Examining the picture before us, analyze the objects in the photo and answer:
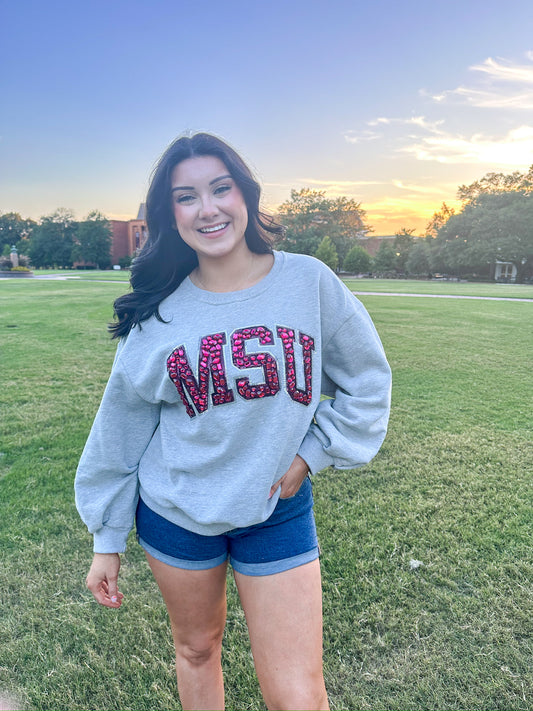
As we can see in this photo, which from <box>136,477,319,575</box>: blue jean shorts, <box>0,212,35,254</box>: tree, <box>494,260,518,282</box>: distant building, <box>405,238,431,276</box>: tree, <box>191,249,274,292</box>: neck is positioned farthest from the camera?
<box>0,212,35,254</box>: tree

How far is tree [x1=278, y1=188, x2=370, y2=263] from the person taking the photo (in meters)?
63.8

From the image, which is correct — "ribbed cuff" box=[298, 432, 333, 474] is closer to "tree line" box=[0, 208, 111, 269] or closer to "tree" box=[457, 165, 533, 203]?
"tree" box=[457, 165, 533, 203]

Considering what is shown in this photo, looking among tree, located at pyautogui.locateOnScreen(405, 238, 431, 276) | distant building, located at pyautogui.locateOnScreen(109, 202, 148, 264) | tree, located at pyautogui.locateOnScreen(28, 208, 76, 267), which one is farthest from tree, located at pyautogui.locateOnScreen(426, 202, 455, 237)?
tree, located at pyautogui.locateOnScreen(28, 208, 76, 267)

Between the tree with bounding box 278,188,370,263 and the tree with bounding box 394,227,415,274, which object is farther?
the tree with bounding box 278,188,370,263

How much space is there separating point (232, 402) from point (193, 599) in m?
0.63

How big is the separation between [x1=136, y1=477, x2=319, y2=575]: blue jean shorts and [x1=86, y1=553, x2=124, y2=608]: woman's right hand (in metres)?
0.15

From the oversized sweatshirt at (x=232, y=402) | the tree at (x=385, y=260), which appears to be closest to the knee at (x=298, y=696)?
the oversized sweatshirt at (x=232, y=402)

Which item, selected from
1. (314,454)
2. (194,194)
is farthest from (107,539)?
(194,194)

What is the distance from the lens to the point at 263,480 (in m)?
1.35

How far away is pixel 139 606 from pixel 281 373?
1832mm

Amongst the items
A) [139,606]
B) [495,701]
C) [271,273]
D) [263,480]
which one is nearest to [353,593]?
[495,701]

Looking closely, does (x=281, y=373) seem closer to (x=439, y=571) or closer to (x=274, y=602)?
(x=274, y=602)

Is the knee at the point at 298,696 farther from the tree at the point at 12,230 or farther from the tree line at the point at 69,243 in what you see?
the tree at the point at 12,230

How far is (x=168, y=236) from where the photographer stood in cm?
159
